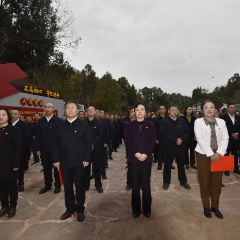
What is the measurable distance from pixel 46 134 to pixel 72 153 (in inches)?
60.8

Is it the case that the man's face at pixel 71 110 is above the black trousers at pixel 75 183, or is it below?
above

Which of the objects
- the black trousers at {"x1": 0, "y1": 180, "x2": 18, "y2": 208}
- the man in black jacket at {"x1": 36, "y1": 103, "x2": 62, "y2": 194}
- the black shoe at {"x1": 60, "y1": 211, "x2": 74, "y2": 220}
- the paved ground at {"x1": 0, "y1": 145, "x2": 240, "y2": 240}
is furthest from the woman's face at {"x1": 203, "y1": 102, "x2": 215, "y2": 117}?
the black trousers at {"x1": 0, "y1": 180, "x2": 18, "y2": 208}

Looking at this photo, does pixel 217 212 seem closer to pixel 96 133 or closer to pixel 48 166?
pixel 96 133

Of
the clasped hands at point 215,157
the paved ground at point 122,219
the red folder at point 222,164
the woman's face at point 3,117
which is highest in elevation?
A: the woman's face at point 3,117

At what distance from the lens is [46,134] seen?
13.4 feet

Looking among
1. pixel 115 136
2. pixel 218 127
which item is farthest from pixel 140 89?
pixel 218 127

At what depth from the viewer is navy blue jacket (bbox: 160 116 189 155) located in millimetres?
4175

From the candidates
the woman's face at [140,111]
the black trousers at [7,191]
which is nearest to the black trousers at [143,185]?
the woman's face at [140,111]

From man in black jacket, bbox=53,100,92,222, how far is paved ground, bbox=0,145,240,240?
1.02ft

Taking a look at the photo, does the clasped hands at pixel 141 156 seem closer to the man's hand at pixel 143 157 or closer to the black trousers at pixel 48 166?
the man's hand at pixel 143 157

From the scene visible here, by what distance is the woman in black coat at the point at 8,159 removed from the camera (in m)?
3.05

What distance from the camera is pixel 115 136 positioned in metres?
9.61

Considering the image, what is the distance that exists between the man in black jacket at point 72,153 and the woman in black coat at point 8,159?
0.80m

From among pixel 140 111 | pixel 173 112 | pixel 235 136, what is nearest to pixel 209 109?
pixel 140 111
